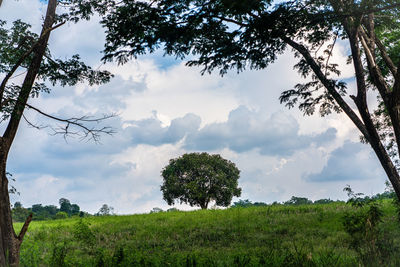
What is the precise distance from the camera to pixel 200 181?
41.7m

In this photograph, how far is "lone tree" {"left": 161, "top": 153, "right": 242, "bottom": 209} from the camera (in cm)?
4128

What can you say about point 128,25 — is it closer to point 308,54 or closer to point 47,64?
point 47,64

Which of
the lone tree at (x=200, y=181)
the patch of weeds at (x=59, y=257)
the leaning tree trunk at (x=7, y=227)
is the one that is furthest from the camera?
the lone tree at (x=200, y=181)

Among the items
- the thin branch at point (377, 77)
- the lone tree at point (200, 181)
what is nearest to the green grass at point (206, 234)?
the thin branch at point (377, 77)

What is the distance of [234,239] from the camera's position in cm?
1758

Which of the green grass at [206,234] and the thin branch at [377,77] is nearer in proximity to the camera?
the thin branch at [377,77]

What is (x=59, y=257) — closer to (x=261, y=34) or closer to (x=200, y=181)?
(x=261, y=34)

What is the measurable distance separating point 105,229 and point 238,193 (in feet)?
78.3

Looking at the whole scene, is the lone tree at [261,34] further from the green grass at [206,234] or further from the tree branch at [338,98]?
the green grass at [206,234]

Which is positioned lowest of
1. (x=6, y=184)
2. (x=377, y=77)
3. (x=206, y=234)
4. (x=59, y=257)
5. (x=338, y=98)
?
(x=59, y=257)

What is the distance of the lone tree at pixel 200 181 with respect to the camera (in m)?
41.3

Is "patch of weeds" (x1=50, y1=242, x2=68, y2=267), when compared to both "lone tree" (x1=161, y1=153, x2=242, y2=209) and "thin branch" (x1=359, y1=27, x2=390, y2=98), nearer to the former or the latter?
"thin branch" (x1=359, y1=27, x2=390, y2=98)

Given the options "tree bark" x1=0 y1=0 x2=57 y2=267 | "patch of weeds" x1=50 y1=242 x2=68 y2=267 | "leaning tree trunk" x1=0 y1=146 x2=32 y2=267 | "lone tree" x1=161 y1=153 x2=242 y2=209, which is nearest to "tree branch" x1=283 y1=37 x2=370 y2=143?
"tree bark" x1=0 y1=0 x2=57 y2=267

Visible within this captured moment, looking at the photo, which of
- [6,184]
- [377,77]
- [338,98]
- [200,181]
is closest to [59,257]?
[6,184]
